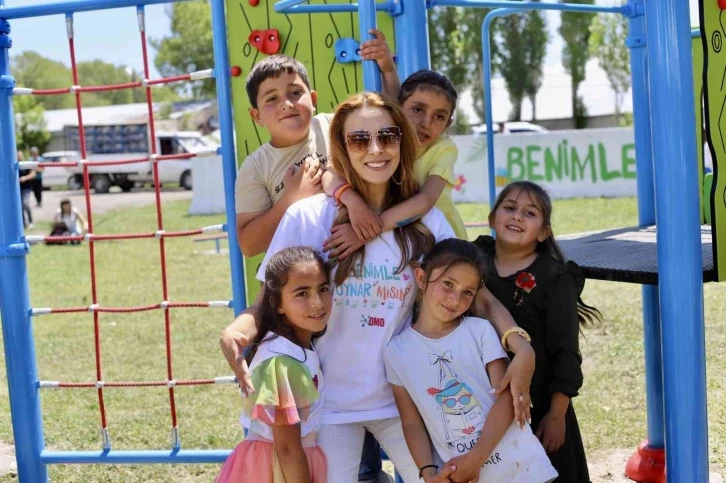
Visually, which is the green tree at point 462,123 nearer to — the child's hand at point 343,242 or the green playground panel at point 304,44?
the green playground panel at point 304,44

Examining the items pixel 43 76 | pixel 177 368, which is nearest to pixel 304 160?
pixel 177 368

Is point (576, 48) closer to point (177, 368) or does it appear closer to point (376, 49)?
point (177, 368)

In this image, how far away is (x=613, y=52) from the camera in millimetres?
40188

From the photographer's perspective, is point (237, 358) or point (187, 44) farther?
point (187, 44)

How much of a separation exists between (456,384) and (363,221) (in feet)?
1.70

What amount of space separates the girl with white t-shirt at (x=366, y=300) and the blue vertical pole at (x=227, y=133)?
3.27 feet

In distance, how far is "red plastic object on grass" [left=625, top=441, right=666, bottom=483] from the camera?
3965mm

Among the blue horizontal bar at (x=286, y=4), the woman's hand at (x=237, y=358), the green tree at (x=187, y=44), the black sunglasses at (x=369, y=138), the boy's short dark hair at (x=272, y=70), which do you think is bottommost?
the woman's hand at (x=237, y=358)

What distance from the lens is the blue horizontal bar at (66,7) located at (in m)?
3.68

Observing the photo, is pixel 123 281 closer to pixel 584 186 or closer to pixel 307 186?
pixel 307 186

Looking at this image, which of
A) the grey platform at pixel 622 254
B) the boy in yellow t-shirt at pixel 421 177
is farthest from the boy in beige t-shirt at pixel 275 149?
the grey platform at pixel 622 254

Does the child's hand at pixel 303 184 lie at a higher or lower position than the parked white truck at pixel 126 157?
lower

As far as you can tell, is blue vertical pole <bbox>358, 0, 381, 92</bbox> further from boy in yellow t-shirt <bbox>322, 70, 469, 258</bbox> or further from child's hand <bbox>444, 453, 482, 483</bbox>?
child's hand <bbox>444, 453, 482, 483</bbox>

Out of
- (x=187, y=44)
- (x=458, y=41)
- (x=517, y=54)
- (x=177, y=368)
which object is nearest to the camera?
(x=177, y=368)
